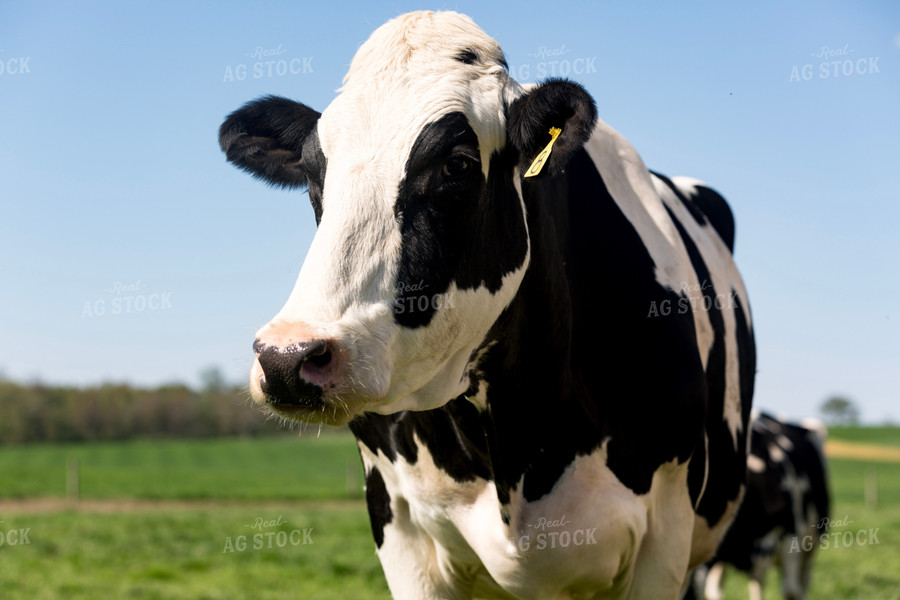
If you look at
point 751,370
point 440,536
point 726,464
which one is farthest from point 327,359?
point 751,370

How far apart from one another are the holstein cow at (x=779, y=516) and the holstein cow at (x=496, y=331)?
21.5ft

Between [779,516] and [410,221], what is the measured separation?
9.60m

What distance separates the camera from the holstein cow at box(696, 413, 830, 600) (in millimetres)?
10039

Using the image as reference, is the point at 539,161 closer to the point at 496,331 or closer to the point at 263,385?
the point at 496,331

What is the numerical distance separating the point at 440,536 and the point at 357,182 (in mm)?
1583

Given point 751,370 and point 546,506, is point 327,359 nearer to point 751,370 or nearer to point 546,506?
point 546,506

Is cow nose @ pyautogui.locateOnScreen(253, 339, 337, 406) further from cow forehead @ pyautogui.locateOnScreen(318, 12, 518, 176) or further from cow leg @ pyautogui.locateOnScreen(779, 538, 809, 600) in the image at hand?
cow leg @ pyautogui.locateOnScreen(779, 538, 809, 600)

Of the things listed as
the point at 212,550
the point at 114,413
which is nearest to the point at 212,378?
→ the point at 114,413

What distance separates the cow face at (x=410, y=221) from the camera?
2.19 metres

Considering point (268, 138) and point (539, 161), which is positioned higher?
point (539, 161)

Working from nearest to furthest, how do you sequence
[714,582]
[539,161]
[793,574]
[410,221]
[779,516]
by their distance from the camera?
[410,221] → [539,161] → [714,582] → [793,574] → [779,516]

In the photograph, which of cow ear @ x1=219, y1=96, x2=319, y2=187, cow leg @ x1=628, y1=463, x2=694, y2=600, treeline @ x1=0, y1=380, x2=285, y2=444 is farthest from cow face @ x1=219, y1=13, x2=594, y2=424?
treeline @ x1=0, y1=380, x2=285, y2=444

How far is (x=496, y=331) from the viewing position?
2.75m

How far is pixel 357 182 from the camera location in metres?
2.35
